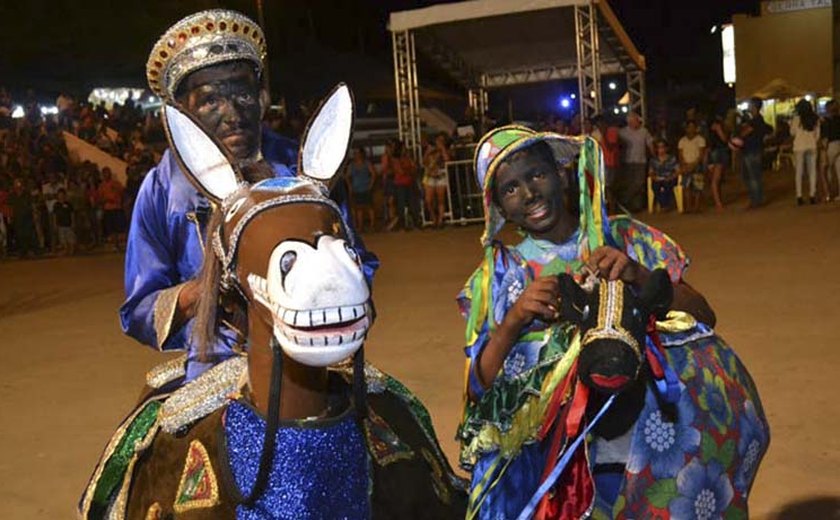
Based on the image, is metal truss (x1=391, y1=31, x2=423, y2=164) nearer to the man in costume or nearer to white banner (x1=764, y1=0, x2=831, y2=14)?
the man in costume

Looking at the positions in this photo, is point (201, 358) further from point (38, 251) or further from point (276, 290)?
point (38, 251)

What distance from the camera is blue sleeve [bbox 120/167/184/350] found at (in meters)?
2.95

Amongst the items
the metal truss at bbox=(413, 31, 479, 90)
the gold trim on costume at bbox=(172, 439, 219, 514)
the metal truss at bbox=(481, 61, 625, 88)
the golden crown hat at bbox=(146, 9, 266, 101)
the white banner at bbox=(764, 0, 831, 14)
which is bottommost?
the gold trim on costume at bbox=(172, 439, 219, 514)

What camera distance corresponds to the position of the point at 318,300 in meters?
1.97

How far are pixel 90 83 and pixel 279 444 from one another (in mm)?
34659

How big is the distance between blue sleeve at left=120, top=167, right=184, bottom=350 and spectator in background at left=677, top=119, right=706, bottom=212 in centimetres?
1493

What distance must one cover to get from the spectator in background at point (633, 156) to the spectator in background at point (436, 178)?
3.19 m

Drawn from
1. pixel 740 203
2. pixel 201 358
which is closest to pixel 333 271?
pixel 201 358

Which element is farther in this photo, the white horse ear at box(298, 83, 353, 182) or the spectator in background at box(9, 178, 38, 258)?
the spectator in background at box(9, 178, 38, 258)

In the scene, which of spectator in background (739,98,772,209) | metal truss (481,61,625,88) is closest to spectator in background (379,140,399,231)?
spectator in background (739,98,772,209)

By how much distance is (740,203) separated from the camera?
58.8 feet

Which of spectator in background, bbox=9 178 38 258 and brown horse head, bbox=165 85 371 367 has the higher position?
brown horse head, bbox=165 85 371 367

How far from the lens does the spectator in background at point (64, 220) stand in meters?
19.1

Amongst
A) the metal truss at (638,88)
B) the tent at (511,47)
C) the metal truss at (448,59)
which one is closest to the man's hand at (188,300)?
the tent at (511,47)
